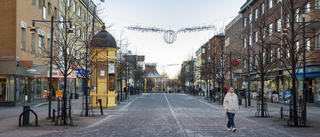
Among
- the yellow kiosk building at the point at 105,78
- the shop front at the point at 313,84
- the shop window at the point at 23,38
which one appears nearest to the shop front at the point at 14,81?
the shop window at the point at 23,38

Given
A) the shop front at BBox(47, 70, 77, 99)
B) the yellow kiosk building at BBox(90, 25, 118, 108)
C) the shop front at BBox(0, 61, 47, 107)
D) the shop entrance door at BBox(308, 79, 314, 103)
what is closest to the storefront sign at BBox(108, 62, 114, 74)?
the yellow kiosk building at BBox(90, 25, 118, 108)

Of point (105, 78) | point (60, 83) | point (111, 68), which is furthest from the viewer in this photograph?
point (60, 83)

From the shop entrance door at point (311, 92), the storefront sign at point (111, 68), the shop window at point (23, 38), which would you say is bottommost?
the shop entrance door at point (311, 92)

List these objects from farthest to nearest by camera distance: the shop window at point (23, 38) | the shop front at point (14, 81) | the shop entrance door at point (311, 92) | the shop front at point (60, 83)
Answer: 1. the shop front at point (60, 83)
2. the shop window at point (23, 38)
3. the shop entrance door at point (311, 92)
4. the shop front at point (14, 81)

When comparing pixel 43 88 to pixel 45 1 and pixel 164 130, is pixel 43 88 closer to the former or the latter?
pixel 45 1

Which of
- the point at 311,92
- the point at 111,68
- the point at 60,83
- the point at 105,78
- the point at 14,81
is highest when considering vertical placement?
the point at 111,68

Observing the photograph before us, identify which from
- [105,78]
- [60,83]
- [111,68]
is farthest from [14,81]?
[60,83]

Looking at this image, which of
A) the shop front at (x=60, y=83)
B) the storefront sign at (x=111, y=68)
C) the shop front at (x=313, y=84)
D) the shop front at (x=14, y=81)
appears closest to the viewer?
the storefront sign at (x=111, y=68)

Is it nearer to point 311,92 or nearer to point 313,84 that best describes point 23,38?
point 313,84

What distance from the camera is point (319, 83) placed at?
1132 inches

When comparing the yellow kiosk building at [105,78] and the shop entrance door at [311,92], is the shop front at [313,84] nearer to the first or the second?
the shop entrance door at [311,92]

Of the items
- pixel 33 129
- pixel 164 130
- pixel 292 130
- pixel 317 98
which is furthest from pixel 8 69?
pixel 317 98

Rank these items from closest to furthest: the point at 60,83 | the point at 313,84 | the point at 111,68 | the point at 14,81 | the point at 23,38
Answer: the point at 111,68 < the point at 14,81 < the point at 313,84 < the point at 23,38 < the point at 60,83

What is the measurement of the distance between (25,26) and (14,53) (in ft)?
10.5
